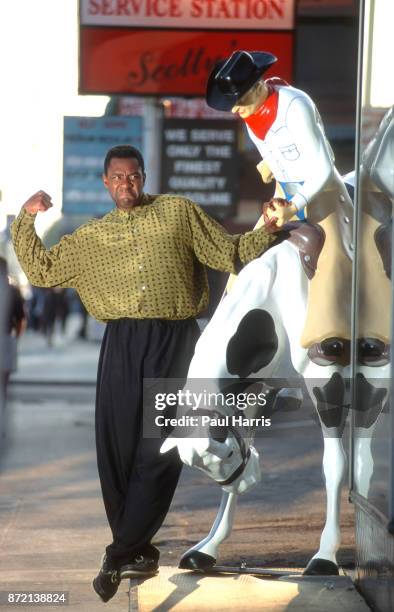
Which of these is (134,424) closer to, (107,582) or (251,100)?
(107,582)

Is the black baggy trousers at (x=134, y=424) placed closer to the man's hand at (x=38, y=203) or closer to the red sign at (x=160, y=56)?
the man's hand at (x=38, y=203)

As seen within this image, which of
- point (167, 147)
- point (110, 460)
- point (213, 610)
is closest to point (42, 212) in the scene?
point (110, 460)

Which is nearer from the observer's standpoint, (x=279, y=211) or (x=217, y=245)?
(x=279, y=211)

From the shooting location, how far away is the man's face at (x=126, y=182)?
5574 millimetres

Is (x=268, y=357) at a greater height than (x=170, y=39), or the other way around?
(x=170, y=39)

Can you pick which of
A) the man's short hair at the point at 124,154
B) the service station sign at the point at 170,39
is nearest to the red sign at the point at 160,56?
the service station sign at the point at 170,39

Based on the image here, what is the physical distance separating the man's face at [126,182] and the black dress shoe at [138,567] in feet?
4.72

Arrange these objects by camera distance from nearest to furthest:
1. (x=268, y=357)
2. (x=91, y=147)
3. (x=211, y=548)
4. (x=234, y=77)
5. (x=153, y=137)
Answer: (x=234, y=77) < (x=268, y=357) < (x=211, y=548) < (x=153, y=137) < (x=91, y=147)

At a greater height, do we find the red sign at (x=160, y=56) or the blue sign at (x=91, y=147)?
the red sign at (x=160, y=56)

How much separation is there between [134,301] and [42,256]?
463 millimetres

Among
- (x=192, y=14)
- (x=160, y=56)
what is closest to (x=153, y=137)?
(x=160, y=56)

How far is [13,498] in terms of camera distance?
8.89m

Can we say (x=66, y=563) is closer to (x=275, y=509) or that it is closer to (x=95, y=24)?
(x=275, y=509)

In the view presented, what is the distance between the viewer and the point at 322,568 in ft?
18.3
